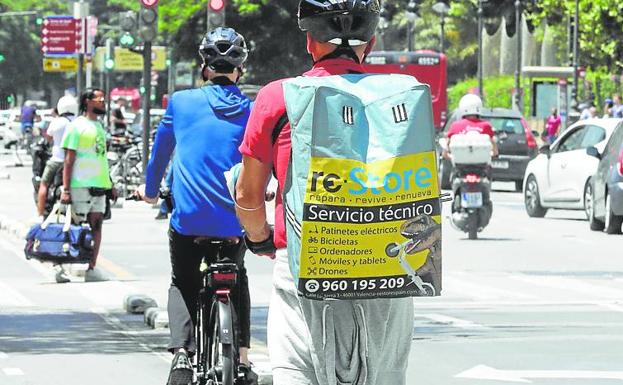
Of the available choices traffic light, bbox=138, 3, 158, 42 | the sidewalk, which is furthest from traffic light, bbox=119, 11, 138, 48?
the sidewalk

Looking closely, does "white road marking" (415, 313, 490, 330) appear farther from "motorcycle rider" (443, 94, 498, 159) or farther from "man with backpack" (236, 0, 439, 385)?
"motorcycle rider" (443, 94, 498, 159)

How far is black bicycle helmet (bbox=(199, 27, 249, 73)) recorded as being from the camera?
8852 mm

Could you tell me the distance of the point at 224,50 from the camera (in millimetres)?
8867

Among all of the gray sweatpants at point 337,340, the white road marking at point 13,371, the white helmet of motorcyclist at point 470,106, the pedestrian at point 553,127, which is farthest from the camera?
the pedestrian at point 553,127

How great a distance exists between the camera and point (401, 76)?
19.0ft

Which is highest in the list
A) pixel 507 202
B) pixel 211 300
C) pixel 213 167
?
pixel 213 167

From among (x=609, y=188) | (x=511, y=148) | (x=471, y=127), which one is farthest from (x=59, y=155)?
(x=511, y=148)

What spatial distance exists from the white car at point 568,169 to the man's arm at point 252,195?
21.4 m

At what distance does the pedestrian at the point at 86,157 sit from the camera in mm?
17000

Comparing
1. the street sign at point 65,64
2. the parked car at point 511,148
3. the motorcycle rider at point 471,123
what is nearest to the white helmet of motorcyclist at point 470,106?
the motorcycle rider at point 471,123

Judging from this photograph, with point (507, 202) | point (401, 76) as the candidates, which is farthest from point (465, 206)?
point (401, 76)

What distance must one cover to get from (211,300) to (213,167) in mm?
598

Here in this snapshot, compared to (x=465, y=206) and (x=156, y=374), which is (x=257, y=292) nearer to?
(x=156, y=374)

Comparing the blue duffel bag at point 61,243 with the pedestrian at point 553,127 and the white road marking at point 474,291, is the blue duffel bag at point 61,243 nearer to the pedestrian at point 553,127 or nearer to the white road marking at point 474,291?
the white road marking at point 474,291
